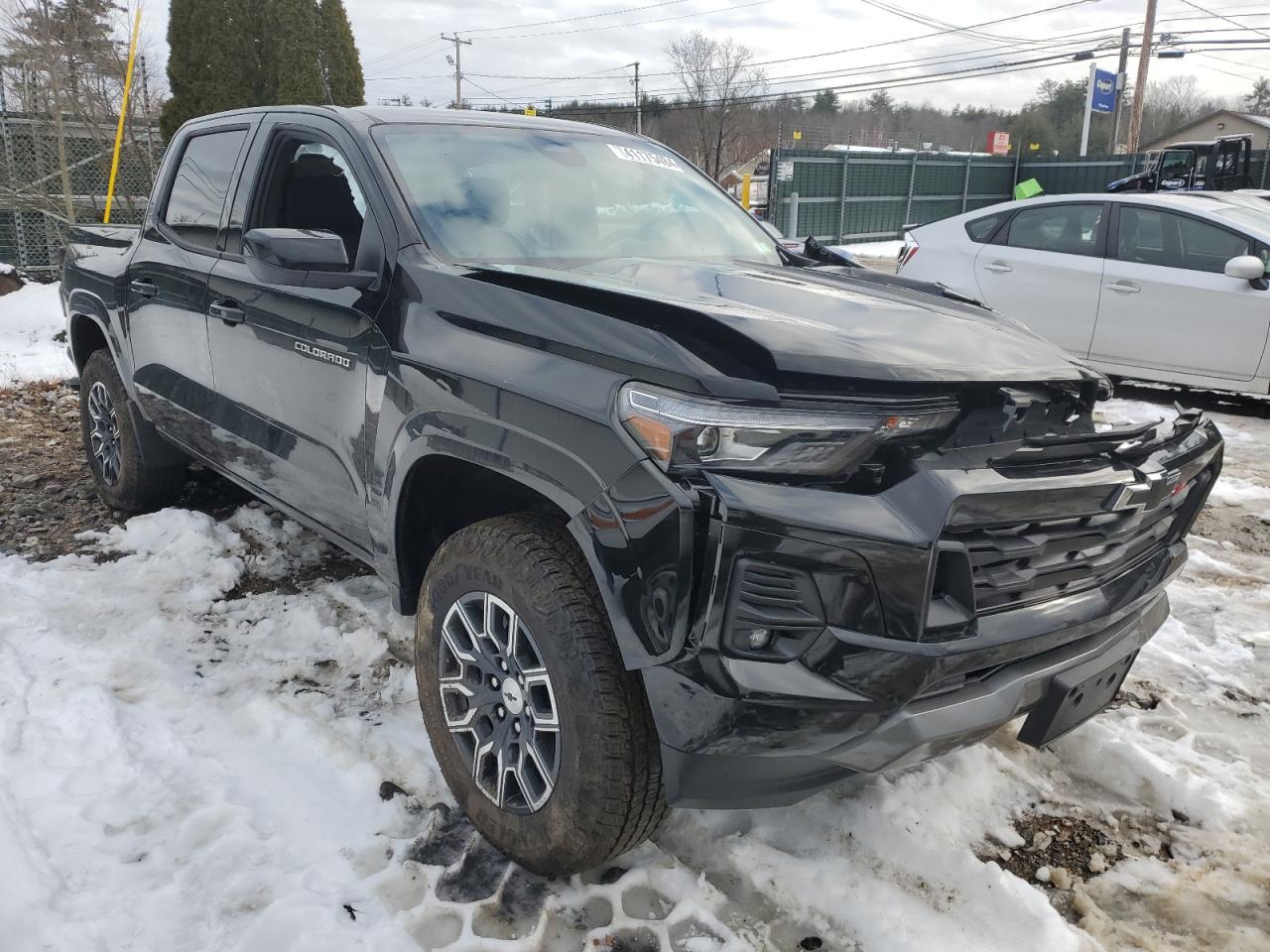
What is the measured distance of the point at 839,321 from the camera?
217 cm

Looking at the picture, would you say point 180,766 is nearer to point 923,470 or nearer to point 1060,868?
point 923,470

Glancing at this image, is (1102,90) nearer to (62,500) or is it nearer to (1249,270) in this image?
(1249,270)

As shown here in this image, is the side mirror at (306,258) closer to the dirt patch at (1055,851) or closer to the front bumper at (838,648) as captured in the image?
the front bumper at (838,648)

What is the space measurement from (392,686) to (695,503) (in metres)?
1.84

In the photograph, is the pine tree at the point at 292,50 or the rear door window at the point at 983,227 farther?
the pine tree at the point at 292,50

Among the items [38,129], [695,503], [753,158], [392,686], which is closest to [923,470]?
[695,503]

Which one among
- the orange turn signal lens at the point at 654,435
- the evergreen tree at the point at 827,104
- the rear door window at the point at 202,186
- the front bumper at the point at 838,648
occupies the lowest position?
the front bumper at the point at 838,648

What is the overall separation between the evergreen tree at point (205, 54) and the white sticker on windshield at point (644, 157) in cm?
1054

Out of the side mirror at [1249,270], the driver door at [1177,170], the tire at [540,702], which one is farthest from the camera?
the driver door at [1177,170]

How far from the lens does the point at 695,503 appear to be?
5.75ft

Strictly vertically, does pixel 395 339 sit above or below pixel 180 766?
above

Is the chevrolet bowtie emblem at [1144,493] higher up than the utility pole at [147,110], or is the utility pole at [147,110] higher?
the utility pole at [147,110]

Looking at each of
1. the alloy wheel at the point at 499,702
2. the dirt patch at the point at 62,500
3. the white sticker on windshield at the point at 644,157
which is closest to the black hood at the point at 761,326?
the alloy wheel at the point at 499,702

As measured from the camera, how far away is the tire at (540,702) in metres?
1.97
